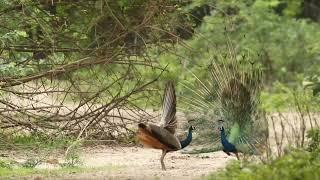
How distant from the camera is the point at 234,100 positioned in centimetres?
1062

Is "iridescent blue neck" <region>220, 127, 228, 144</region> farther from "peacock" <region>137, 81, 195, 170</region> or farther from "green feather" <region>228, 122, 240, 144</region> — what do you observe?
"peacock" <region>137, 81, 195, 170</region>

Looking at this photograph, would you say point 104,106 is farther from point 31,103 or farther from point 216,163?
point 216,163

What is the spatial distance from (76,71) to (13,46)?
97cm

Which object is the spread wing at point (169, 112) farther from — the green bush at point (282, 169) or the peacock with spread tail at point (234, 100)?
the green bush at point (282, 169)

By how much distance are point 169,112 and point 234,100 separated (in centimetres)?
117

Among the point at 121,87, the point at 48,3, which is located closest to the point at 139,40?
the point at 121,87

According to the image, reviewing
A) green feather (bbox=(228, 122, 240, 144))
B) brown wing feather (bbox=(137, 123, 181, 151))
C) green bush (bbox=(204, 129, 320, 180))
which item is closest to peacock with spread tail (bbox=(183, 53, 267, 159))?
green feather (bbox=(228, 122, 240, 144))

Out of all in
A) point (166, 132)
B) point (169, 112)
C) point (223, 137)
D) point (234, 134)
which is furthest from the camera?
point (234, 134)

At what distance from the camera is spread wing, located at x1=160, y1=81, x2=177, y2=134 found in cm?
967

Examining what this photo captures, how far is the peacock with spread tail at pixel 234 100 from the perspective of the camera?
10516 mm

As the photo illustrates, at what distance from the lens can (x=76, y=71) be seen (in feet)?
37.4

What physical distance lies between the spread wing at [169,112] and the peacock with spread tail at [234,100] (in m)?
0.85

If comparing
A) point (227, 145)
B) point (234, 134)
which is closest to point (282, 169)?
point (227, 145)

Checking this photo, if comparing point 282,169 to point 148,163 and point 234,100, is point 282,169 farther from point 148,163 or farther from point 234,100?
point 148,163
